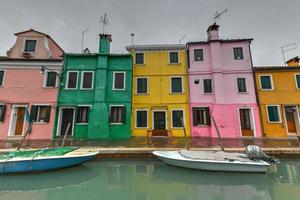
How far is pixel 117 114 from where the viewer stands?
1505 cm

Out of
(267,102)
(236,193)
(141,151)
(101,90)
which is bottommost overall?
(236,193)

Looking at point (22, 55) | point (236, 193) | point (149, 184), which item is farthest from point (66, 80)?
point (236, 193)

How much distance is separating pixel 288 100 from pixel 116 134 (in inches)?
602

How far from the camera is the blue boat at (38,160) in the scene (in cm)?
712

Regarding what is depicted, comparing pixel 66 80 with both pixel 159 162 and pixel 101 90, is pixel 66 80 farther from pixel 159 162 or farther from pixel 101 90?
pixel 159 162

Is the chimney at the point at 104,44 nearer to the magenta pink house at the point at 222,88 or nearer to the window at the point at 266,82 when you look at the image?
the magenta pink house at the point at 222,88

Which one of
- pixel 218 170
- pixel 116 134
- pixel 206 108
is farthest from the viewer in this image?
pixel 206 108

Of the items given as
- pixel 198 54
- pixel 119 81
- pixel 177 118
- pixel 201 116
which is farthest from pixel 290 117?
pixel 119 81

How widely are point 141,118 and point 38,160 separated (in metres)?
9.25

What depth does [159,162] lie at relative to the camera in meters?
8.98

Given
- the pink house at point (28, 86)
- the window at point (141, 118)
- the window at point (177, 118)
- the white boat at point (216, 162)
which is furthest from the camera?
the window at point (141, 118)

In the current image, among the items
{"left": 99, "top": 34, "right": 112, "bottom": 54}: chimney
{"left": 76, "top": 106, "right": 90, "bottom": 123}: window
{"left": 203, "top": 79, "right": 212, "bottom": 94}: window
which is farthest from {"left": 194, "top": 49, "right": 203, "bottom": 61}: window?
{"left": 76, "top": 106, "right": 90, "bottom": 123}: window

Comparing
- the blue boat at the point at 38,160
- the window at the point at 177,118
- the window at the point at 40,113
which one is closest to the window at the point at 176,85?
the window at the point at 177,118

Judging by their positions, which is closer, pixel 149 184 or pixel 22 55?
pixel 149 184
